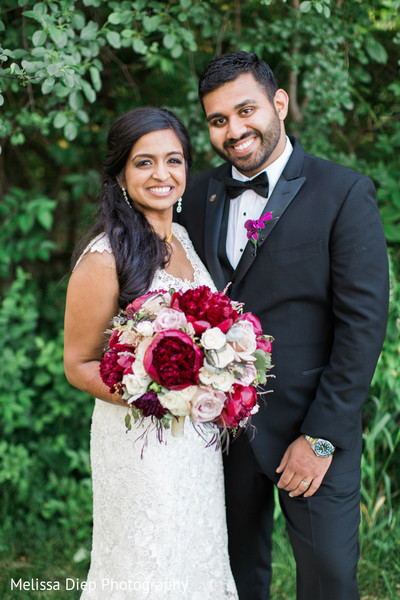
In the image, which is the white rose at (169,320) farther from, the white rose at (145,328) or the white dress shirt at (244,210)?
the white dress shirt at (244,210)

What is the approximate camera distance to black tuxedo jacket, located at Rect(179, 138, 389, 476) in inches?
85.1

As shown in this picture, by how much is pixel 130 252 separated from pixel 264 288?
54cm

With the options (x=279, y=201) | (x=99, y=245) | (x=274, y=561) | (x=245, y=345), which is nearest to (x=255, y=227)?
(x=279, y=201)

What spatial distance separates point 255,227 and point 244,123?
0.45m

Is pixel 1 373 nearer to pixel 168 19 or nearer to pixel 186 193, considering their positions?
pixel 186 193

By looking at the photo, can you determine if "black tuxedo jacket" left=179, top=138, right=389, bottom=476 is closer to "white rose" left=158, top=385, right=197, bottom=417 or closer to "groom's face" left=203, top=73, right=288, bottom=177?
"groom's face" left=203, top=73, right=288, bottom=177

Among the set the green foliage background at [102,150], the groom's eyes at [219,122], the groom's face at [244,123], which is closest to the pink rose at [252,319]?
the groom's face at [244,123]

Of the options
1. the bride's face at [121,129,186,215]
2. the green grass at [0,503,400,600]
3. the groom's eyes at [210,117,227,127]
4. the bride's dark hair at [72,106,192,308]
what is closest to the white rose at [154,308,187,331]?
the bride's dark hair at [72,106,192,308]

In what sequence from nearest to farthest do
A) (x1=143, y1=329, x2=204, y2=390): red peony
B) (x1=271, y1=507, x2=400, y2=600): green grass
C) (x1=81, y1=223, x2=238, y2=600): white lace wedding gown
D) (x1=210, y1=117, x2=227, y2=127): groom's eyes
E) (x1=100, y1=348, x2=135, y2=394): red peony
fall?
(x1=143, y1=329, x2=204, y2=390): red peony < (x1=100, y1=348, x2=135, y2=394): red peony < (x1=81, y1=223, x2=238, y2=600): white lace wedding gown < (x1=210, y1=117, x2=227, y2=127): groom's eyes < (x1=271, y1=507, x2=400, y2=600): green grass

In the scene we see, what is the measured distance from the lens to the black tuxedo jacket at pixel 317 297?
7.09ft

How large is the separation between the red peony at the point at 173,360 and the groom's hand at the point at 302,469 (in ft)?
2.67

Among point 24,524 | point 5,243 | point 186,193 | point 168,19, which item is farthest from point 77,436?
point 168,19

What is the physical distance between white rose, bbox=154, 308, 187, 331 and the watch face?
866 millimetres

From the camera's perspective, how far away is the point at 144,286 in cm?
221
